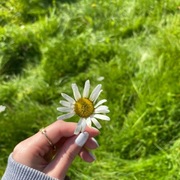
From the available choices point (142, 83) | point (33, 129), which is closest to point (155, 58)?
point (142, 83)

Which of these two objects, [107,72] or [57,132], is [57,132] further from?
[107,72]

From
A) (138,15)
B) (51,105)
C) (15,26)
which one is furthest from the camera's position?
(15,26)

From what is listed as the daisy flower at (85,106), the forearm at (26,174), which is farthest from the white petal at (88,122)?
the forearm at (26,174)

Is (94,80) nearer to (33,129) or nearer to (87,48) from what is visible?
(87,48)

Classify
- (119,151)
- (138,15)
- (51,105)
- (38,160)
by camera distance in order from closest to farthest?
(38,160) → (119,151) → (51,105) → (138,15)

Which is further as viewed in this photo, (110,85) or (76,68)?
(76,68)

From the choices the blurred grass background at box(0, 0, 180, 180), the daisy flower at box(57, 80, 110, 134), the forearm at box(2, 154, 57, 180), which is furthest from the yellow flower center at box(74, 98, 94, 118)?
the blurred grass background at box(0, 0, 180, 180)
